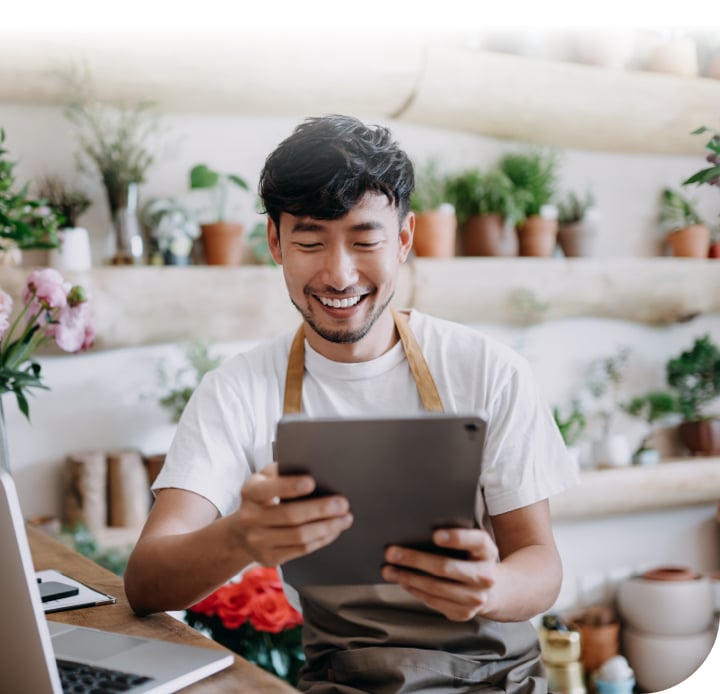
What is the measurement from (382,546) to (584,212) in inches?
103

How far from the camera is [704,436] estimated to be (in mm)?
3609

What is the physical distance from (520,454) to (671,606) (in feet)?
7.66

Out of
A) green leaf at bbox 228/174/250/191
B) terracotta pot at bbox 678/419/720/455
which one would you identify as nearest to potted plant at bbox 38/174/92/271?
green leaf at bbox 228/174/250/191

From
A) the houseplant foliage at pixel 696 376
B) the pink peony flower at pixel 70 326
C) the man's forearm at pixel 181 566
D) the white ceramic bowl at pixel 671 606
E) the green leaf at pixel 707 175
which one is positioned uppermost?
the green leaf at pixel 707 175

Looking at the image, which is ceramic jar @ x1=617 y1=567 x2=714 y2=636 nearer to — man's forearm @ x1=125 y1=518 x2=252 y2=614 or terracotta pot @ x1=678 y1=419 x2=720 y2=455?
terracotta pot @ x1=678 y1=419 x2=720 y2=455

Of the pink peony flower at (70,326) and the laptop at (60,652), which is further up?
the pink peony flower at (70,326)

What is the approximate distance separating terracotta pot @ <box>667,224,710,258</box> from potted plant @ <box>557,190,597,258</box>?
42 centimetres

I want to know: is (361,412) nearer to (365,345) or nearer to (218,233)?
(365,345)

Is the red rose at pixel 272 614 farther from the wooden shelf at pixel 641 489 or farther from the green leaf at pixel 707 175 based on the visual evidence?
the green leaf at pixel 707 175

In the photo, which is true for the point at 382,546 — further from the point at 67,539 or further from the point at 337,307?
the point at 67,539

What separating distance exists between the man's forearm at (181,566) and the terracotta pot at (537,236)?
2272 millimetres

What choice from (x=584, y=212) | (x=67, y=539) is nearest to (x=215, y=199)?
(x=67, y=539)

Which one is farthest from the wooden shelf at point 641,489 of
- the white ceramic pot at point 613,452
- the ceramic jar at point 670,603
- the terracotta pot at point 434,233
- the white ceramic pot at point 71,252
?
the white ceramic pot at point 71,252

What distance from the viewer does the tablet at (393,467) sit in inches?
37.5
